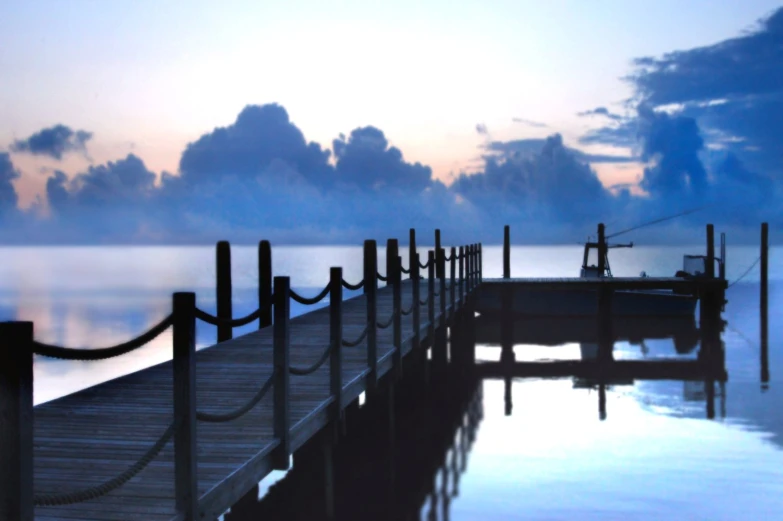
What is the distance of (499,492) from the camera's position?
11.1 metres

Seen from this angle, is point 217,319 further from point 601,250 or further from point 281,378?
point 601,250

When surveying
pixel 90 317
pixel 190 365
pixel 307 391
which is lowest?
pixel 90 317

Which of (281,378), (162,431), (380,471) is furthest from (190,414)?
(380,471)

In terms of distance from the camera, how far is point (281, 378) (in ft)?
18.8

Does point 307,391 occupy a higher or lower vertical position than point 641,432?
higher

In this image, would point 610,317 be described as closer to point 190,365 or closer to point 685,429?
point 685,429

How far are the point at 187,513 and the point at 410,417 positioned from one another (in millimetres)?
11094

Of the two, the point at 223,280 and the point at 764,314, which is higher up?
the point at 223,280

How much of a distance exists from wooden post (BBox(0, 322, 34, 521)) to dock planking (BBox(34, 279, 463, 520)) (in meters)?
1.47

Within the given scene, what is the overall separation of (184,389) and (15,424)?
53.4 inches

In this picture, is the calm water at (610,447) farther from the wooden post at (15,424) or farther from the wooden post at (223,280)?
the wooden post at (15,424)

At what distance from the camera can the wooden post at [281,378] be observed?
5699 millimetres

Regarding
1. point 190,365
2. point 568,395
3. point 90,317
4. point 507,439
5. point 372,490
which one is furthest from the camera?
point 90,317

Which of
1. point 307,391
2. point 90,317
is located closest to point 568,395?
point 307,391
